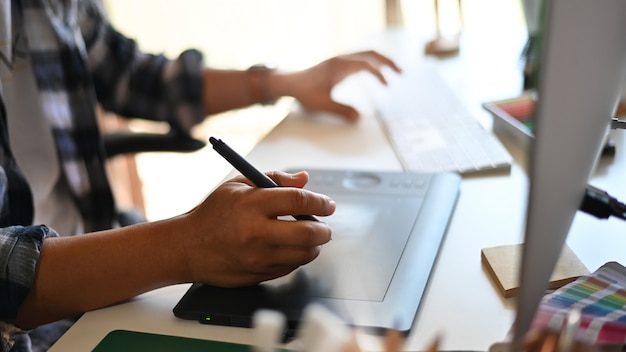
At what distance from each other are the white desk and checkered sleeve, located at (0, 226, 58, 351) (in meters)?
0.06

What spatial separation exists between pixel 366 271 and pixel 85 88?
2.14ft

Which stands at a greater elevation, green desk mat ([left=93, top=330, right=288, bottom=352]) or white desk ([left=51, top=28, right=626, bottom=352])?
white desk ([left=51, top=28, right=626, bottom=352])

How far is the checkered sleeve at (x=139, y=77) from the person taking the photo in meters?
1.15

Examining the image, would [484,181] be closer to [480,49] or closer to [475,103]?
[475,103]

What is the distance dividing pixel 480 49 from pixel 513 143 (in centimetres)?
42

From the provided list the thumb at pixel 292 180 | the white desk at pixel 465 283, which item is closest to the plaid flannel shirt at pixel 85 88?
the white desk at pixel 465 283

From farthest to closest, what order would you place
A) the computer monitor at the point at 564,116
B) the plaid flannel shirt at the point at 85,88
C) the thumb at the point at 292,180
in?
the plaid flannel shirt at the point at 85,88 → the thumb at the point at 292,180 → the computer monitor at the point at 564,116

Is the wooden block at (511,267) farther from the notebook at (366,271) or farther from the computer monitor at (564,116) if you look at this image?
the computer monitor at (564,116)

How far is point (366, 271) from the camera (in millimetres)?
594

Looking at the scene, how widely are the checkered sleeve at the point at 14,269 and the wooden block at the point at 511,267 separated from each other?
16.7 inches

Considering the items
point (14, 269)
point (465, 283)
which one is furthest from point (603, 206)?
point (14, 269)

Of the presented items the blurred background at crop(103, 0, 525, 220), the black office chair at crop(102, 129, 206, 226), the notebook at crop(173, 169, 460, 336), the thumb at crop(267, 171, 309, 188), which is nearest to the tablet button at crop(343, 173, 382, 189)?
the notebook at crop(173, 169, 460, 336)

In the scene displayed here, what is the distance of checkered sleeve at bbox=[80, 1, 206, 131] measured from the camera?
3.76 feet

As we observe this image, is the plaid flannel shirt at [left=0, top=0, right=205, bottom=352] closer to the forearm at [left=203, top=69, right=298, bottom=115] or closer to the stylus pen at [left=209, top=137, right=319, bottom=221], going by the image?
the forearm at [left=203, top=69, right=298, bottom=115]
